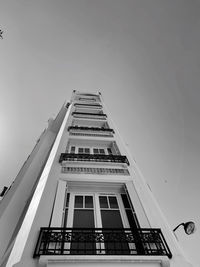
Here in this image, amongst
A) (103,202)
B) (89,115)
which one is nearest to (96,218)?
(103,202)

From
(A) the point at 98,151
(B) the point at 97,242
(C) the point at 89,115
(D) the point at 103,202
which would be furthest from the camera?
(C) the point at 89,115

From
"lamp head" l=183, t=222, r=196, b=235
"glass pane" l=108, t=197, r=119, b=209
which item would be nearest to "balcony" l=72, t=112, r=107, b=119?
"glass pane" l=108, t=197, r=119, b=209

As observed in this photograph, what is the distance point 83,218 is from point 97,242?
1.20 metres

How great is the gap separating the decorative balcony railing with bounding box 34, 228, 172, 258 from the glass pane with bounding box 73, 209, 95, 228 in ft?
1.29

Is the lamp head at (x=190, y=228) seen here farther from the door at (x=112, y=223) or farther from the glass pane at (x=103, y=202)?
the glass pane at (x=103, y=202)

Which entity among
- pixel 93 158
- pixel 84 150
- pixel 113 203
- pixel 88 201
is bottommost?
pixel 113 203

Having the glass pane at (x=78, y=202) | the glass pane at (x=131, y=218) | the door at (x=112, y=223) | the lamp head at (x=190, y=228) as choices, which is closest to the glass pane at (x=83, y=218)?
the glass pane at (x=78, y=202)

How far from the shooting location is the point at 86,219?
4.70m

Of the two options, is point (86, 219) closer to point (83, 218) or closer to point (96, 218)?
point (83, 218)

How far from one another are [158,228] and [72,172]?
3319 mm

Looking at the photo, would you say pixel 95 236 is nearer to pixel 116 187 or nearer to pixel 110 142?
pixel 116 187

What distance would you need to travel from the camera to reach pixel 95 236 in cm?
378

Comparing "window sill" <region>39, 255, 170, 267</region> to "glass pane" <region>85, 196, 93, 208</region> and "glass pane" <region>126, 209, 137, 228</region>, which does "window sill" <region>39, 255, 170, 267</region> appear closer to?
"glass pane" <region>126, 209, 137, 228</region>

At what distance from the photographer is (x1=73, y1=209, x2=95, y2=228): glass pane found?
448 centimetres
